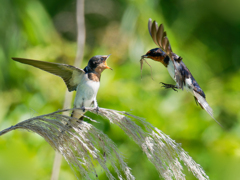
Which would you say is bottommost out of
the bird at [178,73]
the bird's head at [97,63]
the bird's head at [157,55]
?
the bird at [178,73]

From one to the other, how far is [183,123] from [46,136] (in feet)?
8.15

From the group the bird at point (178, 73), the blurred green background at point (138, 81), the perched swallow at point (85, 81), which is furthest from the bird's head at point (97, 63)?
the blurred green background at point (138, 81)

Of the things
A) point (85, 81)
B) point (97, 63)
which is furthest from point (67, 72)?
point (97, 63)

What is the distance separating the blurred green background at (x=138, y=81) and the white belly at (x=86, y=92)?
1245mm

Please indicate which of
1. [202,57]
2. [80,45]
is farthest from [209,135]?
[80,45]

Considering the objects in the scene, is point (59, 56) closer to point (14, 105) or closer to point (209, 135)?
point (14, 105)

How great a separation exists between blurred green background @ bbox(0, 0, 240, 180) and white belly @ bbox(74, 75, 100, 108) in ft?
4.09

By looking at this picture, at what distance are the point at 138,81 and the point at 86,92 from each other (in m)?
1.95

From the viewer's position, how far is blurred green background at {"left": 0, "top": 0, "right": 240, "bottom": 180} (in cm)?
354

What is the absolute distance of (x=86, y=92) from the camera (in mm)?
2393

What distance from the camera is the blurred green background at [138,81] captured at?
11.6ft

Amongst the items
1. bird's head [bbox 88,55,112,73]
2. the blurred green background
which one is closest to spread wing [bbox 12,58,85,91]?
bird's head [bbox 88,55,112,73]

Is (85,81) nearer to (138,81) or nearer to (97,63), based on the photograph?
(97,63)

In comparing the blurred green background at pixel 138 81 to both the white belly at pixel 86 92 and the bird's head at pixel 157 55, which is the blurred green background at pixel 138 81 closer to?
the white belly at pixel 86 92
